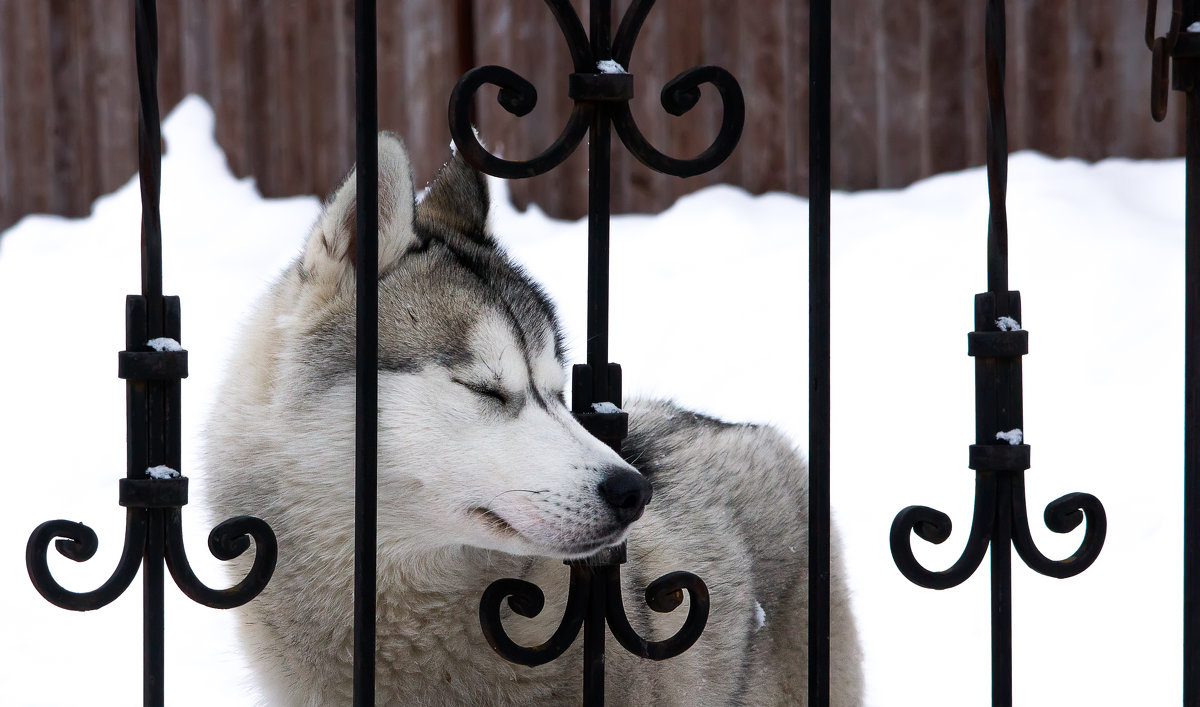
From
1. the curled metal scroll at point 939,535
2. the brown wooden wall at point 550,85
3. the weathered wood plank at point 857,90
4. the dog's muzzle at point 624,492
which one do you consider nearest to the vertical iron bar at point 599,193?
the dog's muzzle at point 624,492

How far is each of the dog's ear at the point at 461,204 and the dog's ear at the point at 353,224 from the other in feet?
0.76

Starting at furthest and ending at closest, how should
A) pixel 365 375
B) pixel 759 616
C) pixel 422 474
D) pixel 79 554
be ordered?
pixel 759 616 < pixel 422 474 < pixel 365 375 < pixel 79 554

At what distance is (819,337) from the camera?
1405mm

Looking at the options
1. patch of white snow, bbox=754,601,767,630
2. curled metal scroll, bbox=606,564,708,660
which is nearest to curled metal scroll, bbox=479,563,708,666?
curled metal scroll, bbox=606,564,708,660

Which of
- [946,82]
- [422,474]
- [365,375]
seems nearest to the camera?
[365,375]

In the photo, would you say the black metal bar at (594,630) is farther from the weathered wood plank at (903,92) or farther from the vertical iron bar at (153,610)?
the weathered wood plank at (903,92)

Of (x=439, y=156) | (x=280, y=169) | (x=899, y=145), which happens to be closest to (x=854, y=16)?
(x=899, y=145)

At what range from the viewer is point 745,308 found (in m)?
5.39

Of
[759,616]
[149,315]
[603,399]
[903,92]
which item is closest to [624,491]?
[603,399]

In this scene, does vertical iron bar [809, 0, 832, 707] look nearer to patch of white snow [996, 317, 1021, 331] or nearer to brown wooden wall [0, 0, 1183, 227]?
patch of white snow [996, 317, 1021, 331]

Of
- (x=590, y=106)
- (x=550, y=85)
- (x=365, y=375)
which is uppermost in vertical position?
(x=550, y=85)

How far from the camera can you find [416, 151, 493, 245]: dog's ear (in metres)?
2.09

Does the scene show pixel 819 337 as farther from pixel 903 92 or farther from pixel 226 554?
pixel 903 92

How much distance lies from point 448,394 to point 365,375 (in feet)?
1.23
